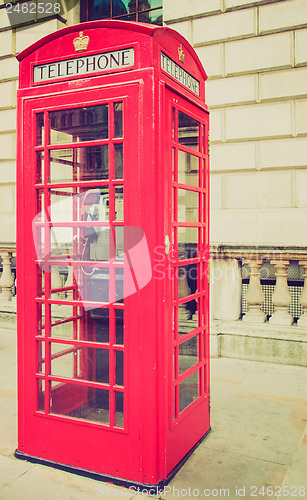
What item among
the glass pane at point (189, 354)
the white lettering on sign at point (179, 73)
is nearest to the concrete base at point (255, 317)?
the glass pane at point (189, 354)

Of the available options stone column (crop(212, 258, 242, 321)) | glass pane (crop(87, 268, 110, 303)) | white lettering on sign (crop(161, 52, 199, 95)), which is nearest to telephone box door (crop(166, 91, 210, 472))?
white lettering on sign (crop(161, 52, 199, 95))

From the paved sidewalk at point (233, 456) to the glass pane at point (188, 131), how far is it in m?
1.97

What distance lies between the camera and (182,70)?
2.76 m

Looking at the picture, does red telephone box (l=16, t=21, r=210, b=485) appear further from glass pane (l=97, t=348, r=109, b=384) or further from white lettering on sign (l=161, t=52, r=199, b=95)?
glass pane (l=97, t=348, r=109, b=384)

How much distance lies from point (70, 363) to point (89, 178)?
1.36 meters

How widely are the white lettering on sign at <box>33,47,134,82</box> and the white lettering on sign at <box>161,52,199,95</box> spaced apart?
19cm

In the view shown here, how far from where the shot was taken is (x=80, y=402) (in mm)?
3291

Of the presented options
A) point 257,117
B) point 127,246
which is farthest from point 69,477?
point 257,117

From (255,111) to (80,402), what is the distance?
4.56 metres

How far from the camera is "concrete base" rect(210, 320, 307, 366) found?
15.7 ft

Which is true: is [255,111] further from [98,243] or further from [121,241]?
[121,241]

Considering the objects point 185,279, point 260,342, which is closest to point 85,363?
point 185,279

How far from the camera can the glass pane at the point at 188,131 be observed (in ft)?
9.59

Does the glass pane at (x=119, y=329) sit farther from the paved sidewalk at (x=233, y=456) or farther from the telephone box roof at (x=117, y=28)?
the telephone box roof at (x=117, y=28)
